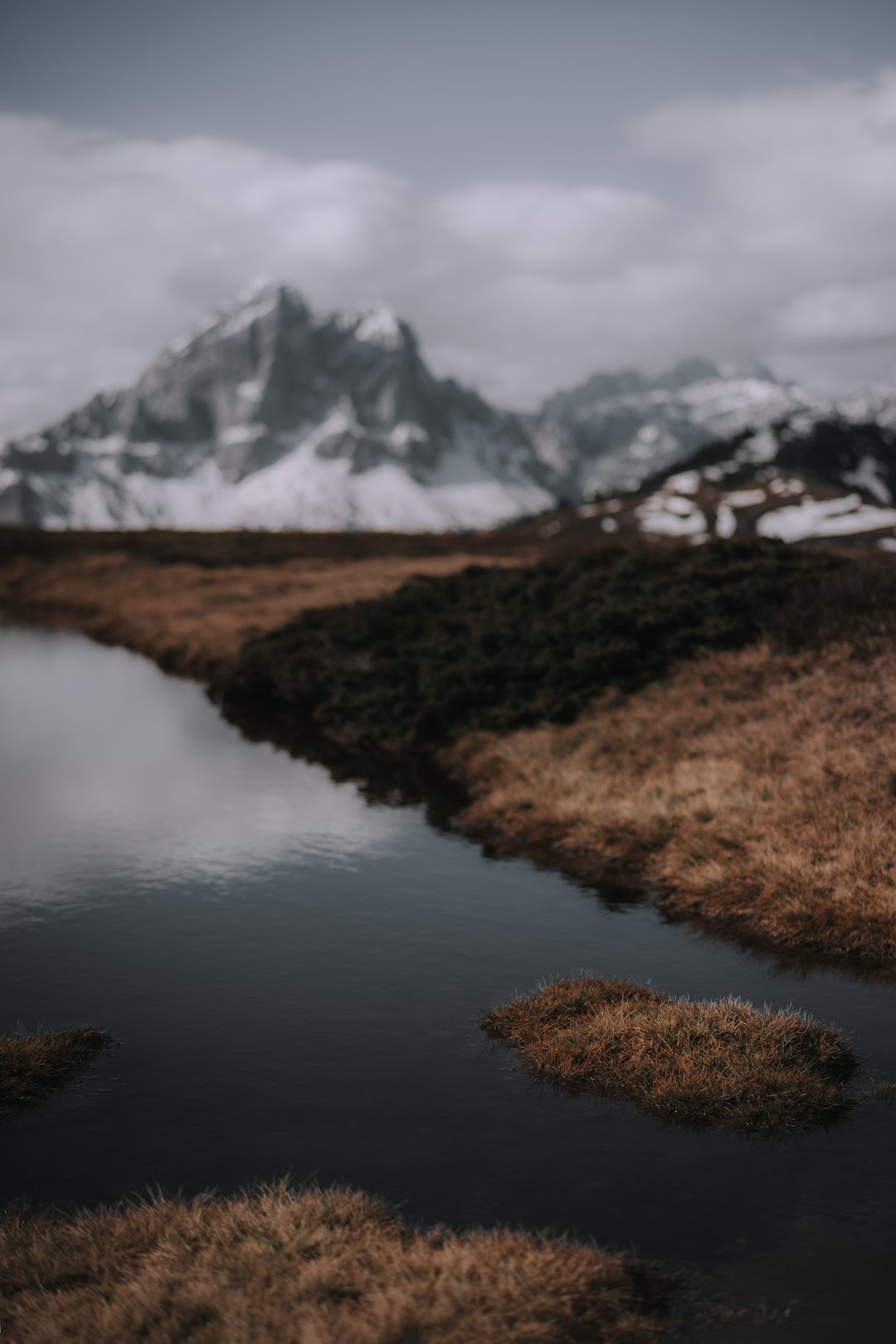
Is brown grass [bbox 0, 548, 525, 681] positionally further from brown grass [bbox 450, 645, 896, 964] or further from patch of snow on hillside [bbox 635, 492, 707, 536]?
patch of snow on hillside [bbox 635, 492, 707, 536]

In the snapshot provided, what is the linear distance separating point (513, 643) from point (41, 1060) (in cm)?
2081

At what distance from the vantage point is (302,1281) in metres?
7.17

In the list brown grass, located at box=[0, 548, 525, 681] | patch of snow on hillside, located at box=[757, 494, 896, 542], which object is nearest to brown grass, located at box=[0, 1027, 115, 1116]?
brown grass, located at box=[0, 548, 525, 681]

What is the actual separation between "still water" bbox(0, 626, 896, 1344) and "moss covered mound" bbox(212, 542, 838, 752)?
6.05 metres

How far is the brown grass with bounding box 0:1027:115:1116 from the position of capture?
10367 mm

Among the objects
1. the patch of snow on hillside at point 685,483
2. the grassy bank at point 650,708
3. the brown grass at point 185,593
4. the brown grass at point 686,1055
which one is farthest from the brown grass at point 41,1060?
the patch of snow on hillside at point 685,483

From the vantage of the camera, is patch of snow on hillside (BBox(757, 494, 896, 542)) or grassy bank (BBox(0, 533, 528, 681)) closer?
grassy bank (BBox(0, 533, 528, 681))

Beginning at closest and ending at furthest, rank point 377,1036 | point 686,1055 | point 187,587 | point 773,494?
point 686,1055 < point 377,1036 < point 187,587 < point 773,494

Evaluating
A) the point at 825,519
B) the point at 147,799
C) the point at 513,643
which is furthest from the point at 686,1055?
the point at 825,519

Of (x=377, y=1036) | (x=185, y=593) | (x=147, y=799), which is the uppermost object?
(x=185, y=593)

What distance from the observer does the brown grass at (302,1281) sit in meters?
6.80

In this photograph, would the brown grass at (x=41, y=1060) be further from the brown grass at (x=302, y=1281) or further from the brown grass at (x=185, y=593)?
the brown grass at (x=185, y=593)

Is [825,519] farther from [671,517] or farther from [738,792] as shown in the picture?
[738,792]

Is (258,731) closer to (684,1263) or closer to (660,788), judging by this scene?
(660,788)
